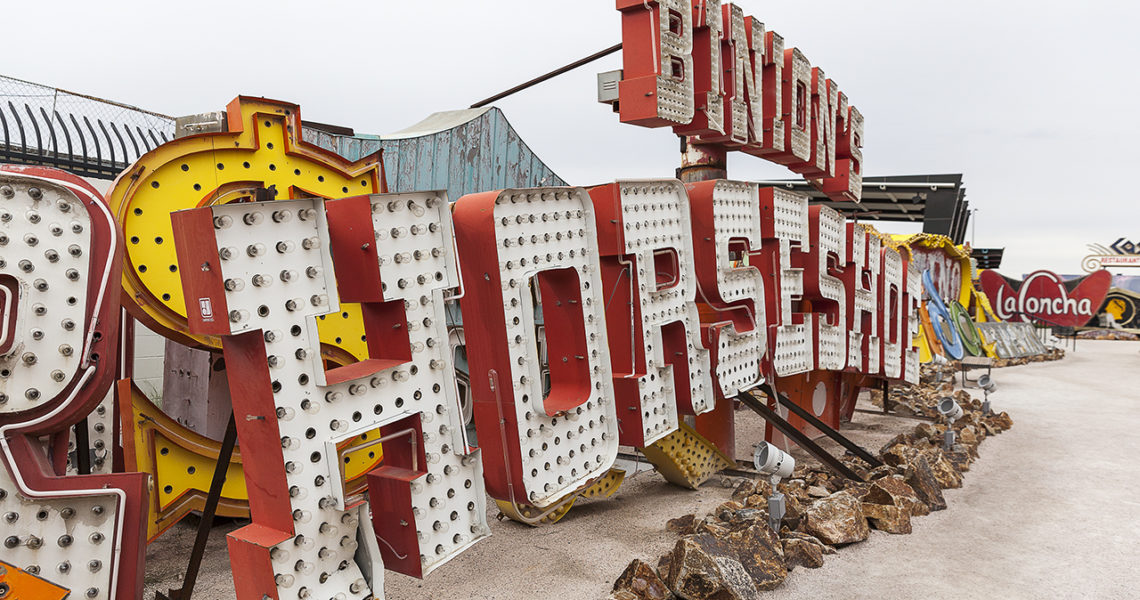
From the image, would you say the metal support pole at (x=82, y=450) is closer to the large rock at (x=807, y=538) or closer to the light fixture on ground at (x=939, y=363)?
the large rock at (x=807, y=538)

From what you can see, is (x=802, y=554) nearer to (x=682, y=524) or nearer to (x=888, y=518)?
(x=682, y=524)

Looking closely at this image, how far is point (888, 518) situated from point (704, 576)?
2.77 m

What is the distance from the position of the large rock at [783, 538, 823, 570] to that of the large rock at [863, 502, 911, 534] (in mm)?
1148

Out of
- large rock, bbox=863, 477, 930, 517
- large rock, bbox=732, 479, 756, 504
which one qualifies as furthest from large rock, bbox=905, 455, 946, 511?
large rock, bbox=732, 479, 756, 504

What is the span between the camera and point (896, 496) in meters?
6.77

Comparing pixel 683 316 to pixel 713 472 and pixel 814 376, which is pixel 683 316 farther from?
pixel 814 376

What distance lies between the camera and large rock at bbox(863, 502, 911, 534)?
6.54 meters

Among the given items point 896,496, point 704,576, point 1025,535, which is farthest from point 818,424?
point 704,576

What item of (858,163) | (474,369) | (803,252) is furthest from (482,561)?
(858,163)

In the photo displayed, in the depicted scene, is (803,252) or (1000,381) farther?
(1000,381)

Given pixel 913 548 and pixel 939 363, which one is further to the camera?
pixel 939 363

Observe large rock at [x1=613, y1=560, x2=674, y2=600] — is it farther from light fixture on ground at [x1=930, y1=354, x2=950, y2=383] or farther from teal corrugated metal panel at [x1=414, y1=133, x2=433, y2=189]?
light fixture on ground at [x1=930, y1=354, x2=950, y2=383]

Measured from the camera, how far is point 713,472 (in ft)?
26.4

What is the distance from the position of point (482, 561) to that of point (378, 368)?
2.74m
